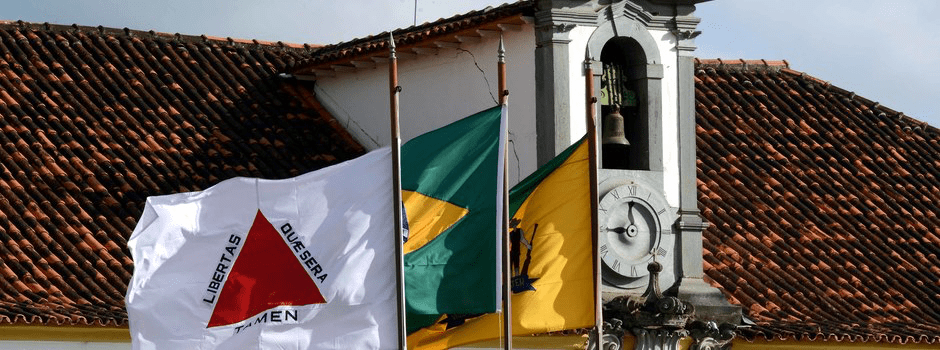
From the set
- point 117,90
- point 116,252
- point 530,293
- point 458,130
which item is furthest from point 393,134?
point 117,90

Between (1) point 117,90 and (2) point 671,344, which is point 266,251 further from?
(1) point 117,90

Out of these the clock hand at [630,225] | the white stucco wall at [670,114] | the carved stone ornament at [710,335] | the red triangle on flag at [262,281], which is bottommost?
the carved stone ornament at [710,335]

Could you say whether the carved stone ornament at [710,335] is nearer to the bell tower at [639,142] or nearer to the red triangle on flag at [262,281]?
the bell tower at [639,142]

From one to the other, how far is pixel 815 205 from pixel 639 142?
3.78 meters

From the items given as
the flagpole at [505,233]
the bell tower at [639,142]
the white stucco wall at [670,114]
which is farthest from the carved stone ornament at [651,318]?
the flagpole at [505,233]

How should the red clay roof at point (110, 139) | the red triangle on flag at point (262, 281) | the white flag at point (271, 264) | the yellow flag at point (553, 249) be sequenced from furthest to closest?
1. the red clay roof at point (110, 139)
2. the yellow flag at point (553, 249)
3. the red triangle on flag at point (262, 281)
4. the white flag at point (271, 264)

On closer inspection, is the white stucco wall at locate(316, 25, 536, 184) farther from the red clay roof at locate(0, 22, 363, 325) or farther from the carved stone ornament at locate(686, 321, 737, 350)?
the carved stone ornament at locate(686, 321, 737, 350)

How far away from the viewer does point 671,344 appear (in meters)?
22.0

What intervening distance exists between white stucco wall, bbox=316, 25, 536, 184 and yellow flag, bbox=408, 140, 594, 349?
171 inches

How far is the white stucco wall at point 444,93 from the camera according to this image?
2245 centimetres

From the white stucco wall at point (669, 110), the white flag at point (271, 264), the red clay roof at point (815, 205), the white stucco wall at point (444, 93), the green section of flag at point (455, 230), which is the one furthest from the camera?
the red clay roof at point (815, 205)

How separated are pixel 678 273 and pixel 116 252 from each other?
487cm

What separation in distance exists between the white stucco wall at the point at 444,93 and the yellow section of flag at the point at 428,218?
5.32 meters

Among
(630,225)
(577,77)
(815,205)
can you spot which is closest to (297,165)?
(577,77)
